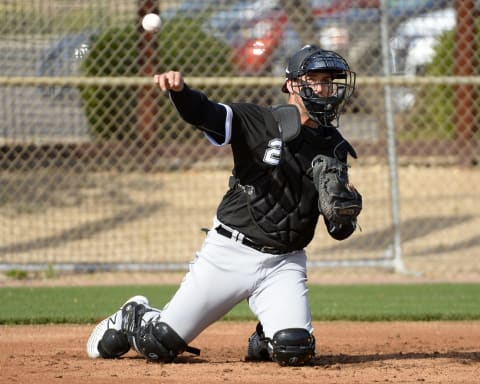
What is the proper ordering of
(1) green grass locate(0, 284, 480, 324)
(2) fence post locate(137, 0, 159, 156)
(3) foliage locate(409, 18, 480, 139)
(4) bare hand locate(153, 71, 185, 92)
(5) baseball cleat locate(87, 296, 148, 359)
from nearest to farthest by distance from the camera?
(4) bare hand locate(153, 71, 185, 92), (5) baseball cleat locate(87, 296, 148, 359), (1) green grass locate(0, 284, 480, 324), (2) fence post locate(137, 0, 159, 156), (3) foliage locate(409, 18, 480, 139)

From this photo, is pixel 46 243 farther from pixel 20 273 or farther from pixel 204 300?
pixel 204 300

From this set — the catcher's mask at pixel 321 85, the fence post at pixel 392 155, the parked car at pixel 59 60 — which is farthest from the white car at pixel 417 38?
the catcher's mask at pixel 321 85

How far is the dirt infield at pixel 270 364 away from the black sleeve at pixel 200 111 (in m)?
1.18

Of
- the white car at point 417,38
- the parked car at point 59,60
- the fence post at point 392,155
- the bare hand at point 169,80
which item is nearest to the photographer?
the bare hand at point 169,80

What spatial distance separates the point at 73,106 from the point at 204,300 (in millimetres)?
5419

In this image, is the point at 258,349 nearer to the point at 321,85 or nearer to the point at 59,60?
the point at 321,85

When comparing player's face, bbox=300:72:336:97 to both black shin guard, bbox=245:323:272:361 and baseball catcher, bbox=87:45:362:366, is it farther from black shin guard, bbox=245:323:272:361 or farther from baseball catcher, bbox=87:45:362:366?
black shin guard, bbox=245:323:272:361

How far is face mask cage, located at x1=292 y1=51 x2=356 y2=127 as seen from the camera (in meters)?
4.85

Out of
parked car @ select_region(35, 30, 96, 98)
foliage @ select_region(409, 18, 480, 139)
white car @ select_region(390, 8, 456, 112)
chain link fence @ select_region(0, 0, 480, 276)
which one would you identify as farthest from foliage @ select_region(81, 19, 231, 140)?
foliage @ select_region(409, 18, 480, 139)

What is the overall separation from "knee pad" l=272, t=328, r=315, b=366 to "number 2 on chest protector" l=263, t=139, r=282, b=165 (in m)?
0.84

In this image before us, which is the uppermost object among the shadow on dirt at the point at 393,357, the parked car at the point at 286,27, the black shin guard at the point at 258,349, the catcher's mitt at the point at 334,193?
the parked car at the point at 286,27

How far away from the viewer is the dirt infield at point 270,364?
4.55 metres

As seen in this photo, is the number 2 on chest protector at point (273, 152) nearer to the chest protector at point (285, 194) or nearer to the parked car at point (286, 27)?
the chest protector at point (285, 194)

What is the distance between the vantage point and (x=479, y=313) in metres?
6.88
